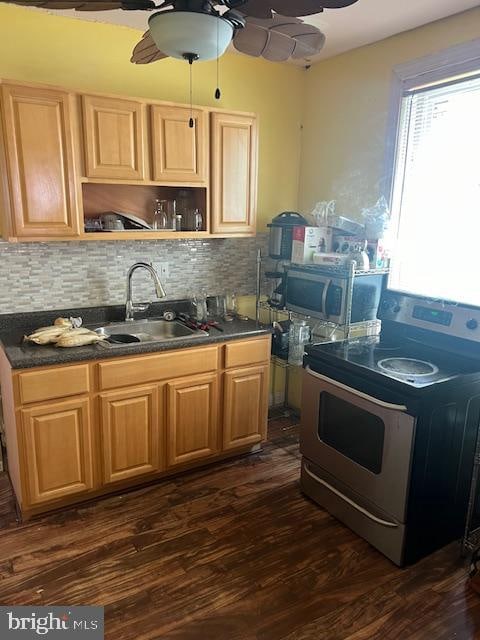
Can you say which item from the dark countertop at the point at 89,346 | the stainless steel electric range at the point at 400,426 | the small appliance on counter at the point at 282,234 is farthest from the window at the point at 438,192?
the dark countertop at the point at 89,346

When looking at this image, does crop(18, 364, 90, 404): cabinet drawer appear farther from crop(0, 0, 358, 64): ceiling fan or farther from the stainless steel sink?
crop(0, 0, 358, 64): ceiling fan

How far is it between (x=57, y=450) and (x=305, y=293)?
1.61 meters

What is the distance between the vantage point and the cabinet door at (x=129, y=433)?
247 centimetres

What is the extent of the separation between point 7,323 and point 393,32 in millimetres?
2670

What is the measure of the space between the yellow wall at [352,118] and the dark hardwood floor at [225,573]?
1989 mm

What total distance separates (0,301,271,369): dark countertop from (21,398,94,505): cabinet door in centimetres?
23

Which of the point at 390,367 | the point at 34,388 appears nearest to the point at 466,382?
the point at 390,367

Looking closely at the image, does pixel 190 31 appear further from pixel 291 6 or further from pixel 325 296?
pixel 325 296

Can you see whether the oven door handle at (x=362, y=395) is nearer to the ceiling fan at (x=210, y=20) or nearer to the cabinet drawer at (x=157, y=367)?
the cabinet drawer at (x=157, y=367)

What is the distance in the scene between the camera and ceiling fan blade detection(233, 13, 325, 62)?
1.43m

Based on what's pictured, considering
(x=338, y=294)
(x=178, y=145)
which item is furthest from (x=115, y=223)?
(x=338, y=294)

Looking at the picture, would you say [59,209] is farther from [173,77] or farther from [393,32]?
[393,32]

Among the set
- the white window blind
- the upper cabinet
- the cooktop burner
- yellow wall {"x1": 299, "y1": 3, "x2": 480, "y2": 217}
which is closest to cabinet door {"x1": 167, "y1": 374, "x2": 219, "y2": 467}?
the upper cabinet

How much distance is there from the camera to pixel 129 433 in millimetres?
2543
